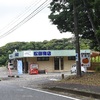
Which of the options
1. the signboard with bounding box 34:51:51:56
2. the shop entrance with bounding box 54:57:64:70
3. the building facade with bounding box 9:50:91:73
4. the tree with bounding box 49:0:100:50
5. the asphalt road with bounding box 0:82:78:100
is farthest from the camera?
the shop entrance with bounding box 54:57:64:70

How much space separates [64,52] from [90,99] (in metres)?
46.2

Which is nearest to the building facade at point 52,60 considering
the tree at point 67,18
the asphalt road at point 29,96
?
the tree at point 67,18

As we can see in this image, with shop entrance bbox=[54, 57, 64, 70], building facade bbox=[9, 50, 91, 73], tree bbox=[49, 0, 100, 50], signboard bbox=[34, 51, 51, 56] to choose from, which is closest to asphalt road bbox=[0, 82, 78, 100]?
tree bbox=[49, 0, 100, 50]

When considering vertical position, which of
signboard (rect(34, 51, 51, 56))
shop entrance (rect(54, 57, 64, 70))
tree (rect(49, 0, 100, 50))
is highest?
tree (rect(49, 0, 100, 50))

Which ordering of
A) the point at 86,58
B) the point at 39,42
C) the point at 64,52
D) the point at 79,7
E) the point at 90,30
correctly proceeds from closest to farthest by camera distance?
the point at 86,58
the point at 79,7
the point at 90,30
the point at 64,52
the point at 39,42

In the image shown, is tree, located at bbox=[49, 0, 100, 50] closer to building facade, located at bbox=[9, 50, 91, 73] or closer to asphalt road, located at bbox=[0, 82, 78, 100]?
asphalt road, located at bbox=[0, 82, 78, 100]

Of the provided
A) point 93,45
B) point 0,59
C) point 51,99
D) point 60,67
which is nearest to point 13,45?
point 0,59

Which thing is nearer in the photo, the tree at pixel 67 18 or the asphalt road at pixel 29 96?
the asphalt road at pixel 29 96

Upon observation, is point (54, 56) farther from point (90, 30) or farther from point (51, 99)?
point (51, 99)

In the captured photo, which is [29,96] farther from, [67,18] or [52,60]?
[52,60]

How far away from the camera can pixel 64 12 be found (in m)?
31.2

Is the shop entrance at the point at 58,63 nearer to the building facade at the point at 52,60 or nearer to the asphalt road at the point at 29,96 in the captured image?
the building facade at the point at 52,60

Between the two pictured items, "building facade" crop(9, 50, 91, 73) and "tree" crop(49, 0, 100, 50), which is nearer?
"tree" crop(49, 0, 100, 50)

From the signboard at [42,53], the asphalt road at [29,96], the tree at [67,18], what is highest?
the tree at [67,18]
